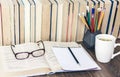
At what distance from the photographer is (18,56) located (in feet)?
3.48

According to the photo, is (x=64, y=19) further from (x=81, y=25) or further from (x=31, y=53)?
(x=31, y=53)

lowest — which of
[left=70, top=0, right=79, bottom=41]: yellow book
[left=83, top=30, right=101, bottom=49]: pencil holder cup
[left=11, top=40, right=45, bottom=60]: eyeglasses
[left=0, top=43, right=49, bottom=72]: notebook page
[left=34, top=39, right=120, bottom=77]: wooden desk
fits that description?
[left=34, top=39, right=120, bottom=77]: wooden desk

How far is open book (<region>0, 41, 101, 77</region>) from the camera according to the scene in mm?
990

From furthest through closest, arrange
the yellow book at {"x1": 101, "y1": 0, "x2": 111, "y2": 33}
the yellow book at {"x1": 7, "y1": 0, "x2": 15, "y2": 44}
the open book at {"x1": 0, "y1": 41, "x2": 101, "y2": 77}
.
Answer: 1. the yellow book at {"x1": 101, "y1": 0, "x2": 111, "y2": 33}
2. the yellow book at {"x1": 7, "y1": 0, "x2": 15, "y2": 44}
3. the open book at {"x1": 0, "y1": 41, "x2": 101, "y2": 77}

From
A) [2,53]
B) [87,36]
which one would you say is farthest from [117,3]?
[2,53]

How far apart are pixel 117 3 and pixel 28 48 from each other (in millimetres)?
481

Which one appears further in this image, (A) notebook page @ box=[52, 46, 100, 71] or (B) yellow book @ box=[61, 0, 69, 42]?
(B) yellow book @ box=[61, 0, 69, 42]

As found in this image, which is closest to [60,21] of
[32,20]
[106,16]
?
[32,20]

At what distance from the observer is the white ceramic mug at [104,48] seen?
1.06m

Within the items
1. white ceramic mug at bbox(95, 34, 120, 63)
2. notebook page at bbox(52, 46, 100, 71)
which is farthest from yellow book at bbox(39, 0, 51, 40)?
white ceramic mug at bbox(95, 34, 120, 63)

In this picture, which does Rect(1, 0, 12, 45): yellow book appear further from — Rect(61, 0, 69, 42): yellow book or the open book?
Rect(61, 0, 69, 42): yellow book

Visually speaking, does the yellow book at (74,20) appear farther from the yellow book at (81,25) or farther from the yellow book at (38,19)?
the yellow book at (38,19)

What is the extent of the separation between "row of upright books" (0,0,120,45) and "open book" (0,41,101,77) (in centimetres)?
6

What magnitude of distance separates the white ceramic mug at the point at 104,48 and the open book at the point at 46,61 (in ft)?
0.15
